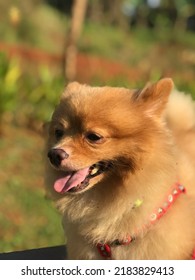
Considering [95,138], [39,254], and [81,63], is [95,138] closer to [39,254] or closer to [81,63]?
[39,254]

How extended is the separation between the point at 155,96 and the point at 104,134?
340 millimetres

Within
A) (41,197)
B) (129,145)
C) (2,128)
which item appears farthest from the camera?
(2,128)

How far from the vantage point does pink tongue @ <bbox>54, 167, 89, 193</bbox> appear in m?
2.72

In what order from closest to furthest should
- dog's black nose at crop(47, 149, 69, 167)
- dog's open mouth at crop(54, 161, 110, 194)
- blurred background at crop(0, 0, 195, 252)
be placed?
dog's black nose at crop(47, 149, 69, 167) → dog's open mouth at crop(54, 161, 110, 194) → blurred background at crop(0, 0, 195, 252)

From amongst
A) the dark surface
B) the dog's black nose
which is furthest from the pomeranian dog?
the dark surface

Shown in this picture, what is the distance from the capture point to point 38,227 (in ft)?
18.0

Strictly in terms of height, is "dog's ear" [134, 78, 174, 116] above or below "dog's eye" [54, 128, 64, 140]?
above

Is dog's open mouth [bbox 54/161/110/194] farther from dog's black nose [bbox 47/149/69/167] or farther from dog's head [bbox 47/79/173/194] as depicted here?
dog's black nose [bbox 47/149/69/167]

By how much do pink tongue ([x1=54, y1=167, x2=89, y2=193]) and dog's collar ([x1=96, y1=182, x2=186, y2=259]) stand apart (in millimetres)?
363

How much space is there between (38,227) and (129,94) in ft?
9.93

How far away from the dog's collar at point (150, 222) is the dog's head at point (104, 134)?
0.26 meters

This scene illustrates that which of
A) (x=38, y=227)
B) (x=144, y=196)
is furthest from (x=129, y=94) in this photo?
(x=38, y=227)

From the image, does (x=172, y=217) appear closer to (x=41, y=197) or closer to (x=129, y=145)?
(x=129, y=145)

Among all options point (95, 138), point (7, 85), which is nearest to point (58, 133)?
point (95, 138)
